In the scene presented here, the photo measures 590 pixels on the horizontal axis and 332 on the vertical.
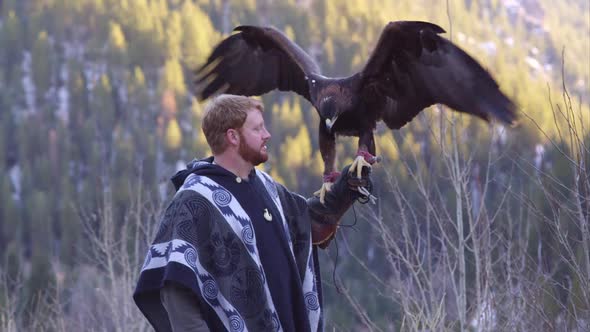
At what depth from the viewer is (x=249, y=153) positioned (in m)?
3.15

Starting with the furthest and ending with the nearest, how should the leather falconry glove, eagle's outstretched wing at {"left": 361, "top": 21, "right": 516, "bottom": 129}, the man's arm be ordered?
eagle's outstretched wing at {"left": 361, "top": 21, "right": 516, "bottom": 129} < the leather falconry glove < the man's arm

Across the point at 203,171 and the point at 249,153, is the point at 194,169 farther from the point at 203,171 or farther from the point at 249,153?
the point at 249,153

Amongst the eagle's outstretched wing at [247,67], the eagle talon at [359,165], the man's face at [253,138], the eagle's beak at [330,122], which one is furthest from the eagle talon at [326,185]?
the eagle's outstretched wing at [247,67]

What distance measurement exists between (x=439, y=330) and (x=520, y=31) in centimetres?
8439

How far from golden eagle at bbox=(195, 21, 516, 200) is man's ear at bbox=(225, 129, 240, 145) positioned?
3.51 feet

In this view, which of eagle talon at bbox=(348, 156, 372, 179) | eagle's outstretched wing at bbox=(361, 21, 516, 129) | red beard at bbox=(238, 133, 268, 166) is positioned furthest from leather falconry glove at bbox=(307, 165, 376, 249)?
eagle's outstretched wing at bbox=(361, 21, 516, 129)

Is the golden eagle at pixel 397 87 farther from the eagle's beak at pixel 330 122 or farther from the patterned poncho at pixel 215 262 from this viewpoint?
the patterned poncho at pixel 215 262

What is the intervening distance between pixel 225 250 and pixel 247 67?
92.9 inches

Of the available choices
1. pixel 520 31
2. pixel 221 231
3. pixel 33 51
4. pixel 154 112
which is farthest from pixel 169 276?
pixel 520 31

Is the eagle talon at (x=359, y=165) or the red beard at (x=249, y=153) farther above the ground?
the red beard at (x=249, y=153)

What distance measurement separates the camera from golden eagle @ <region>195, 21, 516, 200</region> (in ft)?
14.5

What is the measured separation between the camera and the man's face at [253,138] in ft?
10.3

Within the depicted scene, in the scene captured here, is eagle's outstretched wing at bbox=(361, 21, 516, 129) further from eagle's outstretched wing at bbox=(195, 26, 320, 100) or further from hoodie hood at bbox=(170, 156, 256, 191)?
hoodie hood at bbox=(170, 156, 256, 191)

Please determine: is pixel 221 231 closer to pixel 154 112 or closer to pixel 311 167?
pixel 311 167
